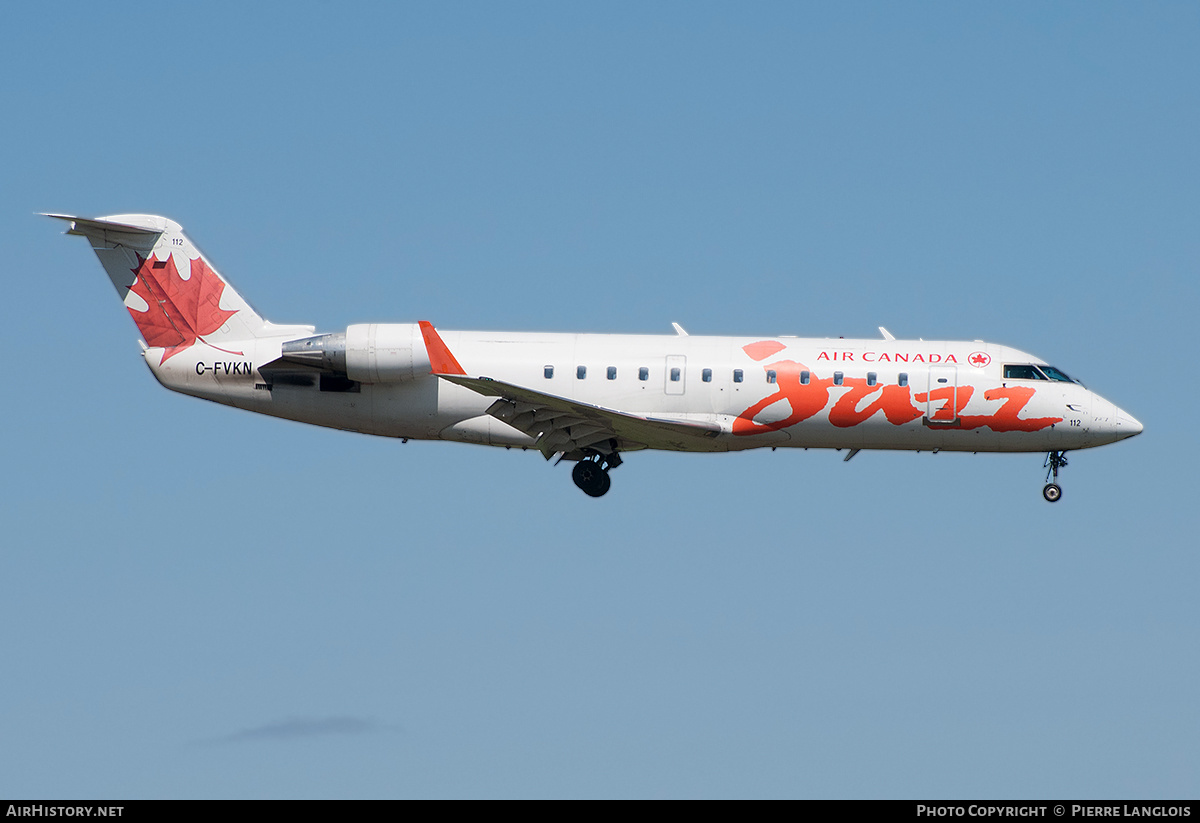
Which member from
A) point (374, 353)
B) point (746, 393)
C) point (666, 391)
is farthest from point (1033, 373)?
point (374, 353)

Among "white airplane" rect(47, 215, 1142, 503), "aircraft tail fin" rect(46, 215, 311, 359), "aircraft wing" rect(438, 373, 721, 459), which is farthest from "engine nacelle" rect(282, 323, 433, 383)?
"aircraft tail fin" rect(46, 215, 311, 359)

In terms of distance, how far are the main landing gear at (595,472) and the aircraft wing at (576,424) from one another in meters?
0.23

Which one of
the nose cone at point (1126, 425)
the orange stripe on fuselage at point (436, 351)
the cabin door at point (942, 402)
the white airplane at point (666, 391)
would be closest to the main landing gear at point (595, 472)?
the white airplane at point (666, 391)

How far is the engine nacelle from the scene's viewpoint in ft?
118

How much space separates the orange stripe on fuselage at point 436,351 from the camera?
34.6 m

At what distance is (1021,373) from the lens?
37.0m

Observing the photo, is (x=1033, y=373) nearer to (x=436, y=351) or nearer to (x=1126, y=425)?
(x=1126, y=425)

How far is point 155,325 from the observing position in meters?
38.2

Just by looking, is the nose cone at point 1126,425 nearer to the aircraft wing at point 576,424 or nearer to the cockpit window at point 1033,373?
the cockpit window at point 1033,373

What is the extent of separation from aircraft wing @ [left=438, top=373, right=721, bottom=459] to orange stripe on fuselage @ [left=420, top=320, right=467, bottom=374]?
0.43 meters

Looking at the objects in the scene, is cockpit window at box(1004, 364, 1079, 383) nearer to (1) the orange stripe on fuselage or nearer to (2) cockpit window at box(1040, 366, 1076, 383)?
(2) cockpit window at box(1040, 366, 1076, 383)

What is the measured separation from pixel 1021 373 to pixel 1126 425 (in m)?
2.78

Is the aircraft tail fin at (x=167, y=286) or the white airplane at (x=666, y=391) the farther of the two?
the aircraft tail fin at (x=167, y=286)

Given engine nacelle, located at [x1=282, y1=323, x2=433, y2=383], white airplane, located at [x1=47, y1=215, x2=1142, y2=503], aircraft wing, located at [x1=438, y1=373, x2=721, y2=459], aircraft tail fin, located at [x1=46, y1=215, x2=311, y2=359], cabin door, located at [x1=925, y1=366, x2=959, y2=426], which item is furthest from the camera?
aircraft tail fin, located at [x1=46, y1=215, x2=311, y2=359]
